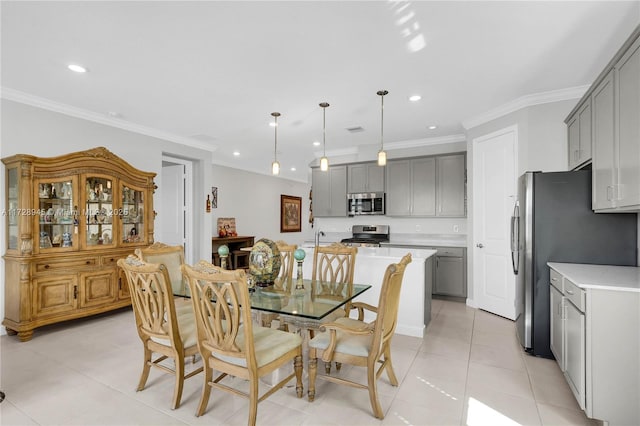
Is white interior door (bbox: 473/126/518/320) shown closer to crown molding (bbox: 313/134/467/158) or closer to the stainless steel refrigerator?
crown molding (bbox: 313/134/467/158)

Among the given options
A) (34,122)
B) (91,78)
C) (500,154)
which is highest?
(91,78)

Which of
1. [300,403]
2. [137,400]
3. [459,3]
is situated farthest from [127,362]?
[459,3]

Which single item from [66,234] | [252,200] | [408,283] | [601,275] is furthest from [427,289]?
[252,200]

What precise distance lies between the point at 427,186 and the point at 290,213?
507 cm

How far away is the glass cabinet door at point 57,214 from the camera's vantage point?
3566 mm

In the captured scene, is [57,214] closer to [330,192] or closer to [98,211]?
[98,211]

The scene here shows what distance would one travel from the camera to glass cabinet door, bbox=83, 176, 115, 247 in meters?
3.95

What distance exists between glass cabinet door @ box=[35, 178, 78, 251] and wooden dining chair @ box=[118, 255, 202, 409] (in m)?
2.09

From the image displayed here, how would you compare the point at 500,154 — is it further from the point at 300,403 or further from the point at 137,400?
the point at 137,400

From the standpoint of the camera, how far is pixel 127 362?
289 cm

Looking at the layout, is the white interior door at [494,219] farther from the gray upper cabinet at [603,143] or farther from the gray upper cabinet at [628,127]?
the gray upper cabinet at [628,127]

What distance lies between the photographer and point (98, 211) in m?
4.07

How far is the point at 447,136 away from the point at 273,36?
3.74 metres

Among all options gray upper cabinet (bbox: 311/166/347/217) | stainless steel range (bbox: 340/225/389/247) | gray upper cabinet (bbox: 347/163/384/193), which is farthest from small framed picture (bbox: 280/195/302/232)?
gray upper cabinet (bbox: 347/163/384/193)
